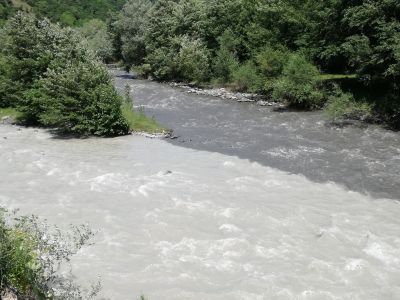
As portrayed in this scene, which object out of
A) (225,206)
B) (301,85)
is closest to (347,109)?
(301,85)

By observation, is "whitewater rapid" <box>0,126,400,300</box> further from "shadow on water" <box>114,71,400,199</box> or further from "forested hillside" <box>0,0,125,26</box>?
"forested hillside" <box>0,0,125,26</box>

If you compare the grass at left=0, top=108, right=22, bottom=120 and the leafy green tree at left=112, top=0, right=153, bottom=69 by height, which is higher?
the leafy green tree at left=112, top=0, right=153, bottom=69

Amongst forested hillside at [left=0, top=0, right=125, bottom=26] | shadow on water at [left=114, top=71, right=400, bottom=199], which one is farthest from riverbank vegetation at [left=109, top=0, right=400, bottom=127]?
forested hillside at [left=0, top=0, right=125, bottom=26]

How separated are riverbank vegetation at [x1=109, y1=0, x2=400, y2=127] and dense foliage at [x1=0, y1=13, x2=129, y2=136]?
16.1 m

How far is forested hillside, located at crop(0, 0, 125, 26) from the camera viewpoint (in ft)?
445

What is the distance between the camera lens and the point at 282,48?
4662 cm

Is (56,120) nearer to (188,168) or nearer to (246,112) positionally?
(188,168)

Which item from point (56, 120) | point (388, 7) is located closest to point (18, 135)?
A: point (56, 120)

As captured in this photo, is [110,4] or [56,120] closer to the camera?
[56,120]

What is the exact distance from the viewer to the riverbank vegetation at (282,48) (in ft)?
113

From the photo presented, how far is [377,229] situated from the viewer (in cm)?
1606

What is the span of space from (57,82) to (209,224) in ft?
63.3

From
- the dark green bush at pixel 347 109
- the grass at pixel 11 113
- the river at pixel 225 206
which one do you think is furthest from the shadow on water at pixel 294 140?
the grass at pixel 11 113

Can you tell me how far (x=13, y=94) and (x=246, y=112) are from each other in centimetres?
1833
